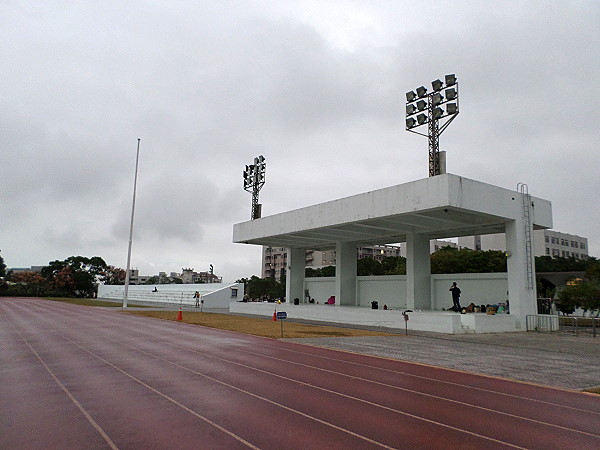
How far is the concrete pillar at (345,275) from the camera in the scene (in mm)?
35494

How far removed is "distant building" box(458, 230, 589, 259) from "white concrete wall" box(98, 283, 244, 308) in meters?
60.7

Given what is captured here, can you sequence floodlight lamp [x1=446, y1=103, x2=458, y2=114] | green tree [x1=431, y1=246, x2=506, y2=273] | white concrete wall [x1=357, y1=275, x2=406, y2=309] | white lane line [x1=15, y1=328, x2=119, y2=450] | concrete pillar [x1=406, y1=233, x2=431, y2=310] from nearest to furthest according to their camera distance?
1. white lane line [x1=15, y1=328, x2=119, y2=450]
2. floodlight lamp [x1=446, y1=103, x2=458, y2=114]
3. concrete pillar [x1=406, y1=233, x2=431, y2=310]
4. white concrete wall [x1=357, y1=275, x2=406, y2=309]
5. green tree [x1=431, y1=246, x2=506, y2=273]

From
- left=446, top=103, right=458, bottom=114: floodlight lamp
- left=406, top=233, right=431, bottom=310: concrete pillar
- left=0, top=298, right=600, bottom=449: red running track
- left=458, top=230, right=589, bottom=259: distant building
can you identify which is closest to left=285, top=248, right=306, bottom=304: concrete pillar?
left=406, top=233, right=431, bottom=310: concrete pillar

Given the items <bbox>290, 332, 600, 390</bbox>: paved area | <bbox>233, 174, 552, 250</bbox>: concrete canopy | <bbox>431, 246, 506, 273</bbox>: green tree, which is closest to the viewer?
<bbox>290, 332, 600, 390</bbox>: paved area

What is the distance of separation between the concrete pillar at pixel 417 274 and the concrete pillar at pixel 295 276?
42.7 feet

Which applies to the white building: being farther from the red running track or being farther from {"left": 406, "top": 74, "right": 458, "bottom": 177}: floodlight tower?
the red running track

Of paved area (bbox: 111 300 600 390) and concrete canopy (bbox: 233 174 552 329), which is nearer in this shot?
paved area (bbox: 111 300 600 390)

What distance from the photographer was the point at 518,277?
23266 mm

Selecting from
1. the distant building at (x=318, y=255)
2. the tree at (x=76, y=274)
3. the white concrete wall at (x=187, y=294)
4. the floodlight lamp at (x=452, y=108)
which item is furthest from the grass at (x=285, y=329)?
the distant building at (x=318, y=255)

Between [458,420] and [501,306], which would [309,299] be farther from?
[458,420]

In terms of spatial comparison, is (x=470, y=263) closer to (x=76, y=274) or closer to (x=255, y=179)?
(x=255, y=179)

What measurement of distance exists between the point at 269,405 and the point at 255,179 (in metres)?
36.7

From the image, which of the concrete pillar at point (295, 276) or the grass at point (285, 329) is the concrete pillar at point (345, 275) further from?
the grass at point (285, 329)

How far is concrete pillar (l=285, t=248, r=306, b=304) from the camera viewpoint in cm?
4022
